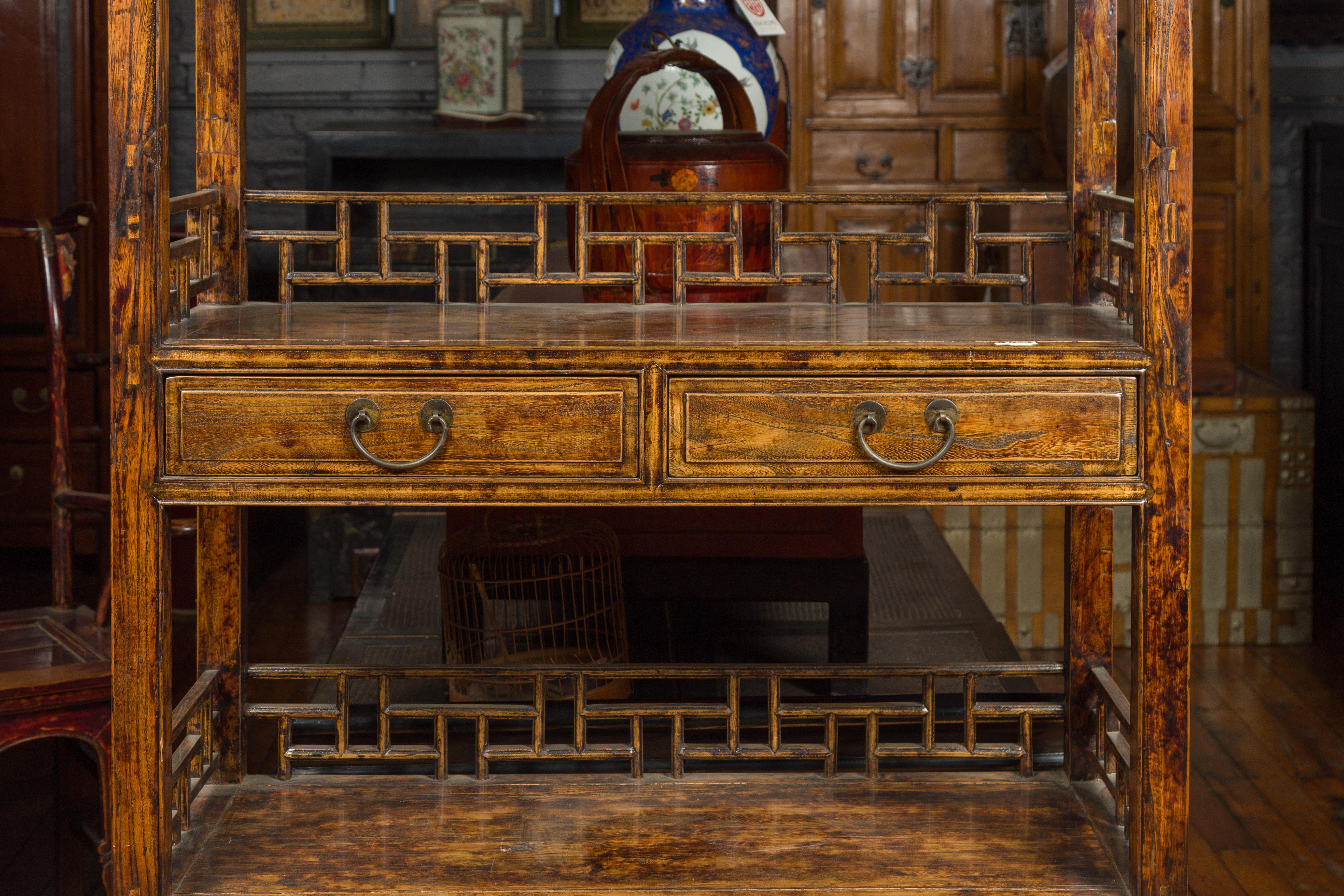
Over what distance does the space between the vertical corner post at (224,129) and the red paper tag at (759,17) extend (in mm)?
846

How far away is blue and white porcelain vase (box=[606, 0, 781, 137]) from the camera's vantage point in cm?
204

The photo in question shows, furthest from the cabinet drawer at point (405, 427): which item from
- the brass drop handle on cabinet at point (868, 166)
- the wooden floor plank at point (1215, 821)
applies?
the brass drop handle on cabinet at point (868, 166)

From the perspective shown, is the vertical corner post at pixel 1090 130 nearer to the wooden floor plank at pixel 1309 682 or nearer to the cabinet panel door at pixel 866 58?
the wooden floor plank at pixel 1309 682

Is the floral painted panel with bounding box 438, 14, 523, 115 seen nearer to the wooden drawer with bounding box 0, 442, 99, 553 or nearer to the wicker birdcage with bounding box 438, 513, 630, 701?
the wooden drawer with bounding box 0, 442, 99, 553

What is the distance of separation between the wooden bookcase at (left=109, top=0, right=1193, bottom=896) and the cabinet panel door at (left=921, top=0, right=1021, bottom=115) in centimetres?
226

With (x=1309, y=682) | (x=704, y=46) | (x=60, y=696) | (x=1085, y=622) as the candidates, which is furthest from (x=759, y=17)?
(x=1309, y=682)

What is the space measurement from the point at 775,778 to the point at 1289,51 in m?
3.57

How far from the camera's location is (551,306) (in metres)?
1.70

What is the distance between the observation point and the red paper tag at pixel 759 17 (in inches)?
86.4

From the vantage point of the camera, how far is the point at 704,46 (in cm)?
215

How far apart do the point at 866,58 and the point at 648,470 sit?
276 centimetres

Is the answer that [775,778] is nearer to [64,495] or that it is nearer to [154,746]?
[154,746]

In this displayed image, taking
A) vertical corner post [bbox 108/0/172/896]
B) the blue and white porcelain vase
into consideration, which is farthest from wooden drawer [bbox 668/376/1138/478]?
the blue and white porcelain vase

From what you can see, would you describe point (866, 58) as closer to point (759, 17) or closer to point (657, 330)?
point (759, 17)
